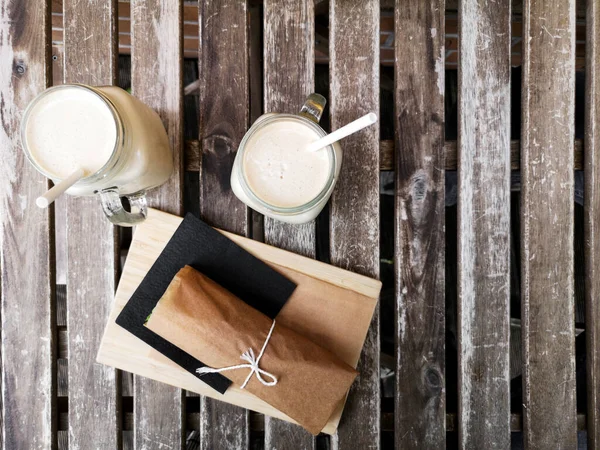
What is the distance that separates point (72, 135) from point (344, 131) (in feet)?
1.50

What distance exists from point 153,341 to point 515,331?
3.20 feet

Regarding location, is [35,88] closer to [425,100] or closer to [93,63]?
[93,63]

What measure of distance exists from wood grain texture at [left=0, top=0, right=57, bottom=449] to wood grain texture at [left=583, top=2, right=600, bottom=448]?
1205mm

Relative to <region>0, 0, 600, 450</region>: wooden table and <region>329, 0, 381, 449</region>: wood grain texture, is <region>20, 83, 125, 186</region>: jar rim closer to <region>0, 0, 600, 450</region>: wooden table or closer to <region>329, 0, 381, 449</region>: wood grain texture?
<region>0, 0, 600, 450</region>: wooden table

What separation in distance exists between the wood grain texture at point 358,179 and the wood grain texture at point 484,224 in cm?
19

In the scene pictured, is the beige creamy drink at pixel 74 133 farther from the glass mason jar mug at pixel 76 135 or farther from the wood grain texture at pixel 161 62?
the wood grain texture at pixel 161 62

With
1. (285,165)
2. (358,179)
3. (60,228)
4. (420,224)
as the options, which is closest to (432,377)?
(420,224)

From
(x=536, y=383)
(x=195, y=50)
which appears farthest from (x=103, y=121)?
(x=536, y=383)

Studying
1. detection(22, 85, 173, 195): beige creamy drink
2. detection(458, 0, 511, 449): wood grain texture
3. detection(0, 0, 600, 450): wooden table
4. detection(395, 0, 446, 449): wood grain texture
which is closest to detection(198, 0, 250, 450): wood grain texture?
detection(0, 0, 600, 450): wooden table

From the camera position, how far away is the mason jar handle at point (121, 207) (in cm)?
79

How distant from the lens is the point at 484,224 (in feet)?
3.25

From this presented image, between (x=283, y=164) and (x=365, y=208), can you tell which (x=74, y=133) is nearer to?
(x=283, y=164)

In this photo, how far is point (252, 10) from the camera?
1.14 meters

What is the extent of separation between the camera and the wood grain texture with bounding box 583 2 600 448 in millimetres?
994
